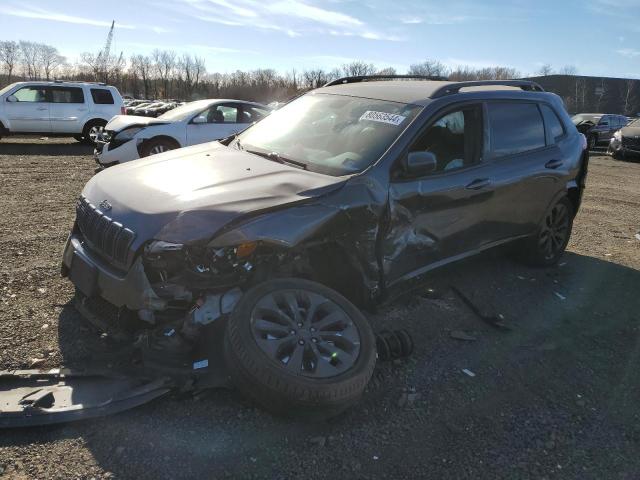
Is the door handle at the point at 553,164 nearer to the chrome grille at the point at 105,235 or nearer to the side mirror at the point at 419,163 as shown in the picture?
the side mirror at the point at 419,163

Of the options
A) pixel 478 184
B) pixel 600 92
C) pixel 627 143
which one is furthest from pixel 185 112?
pixel 600 92

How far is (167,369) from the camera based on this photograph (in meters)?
2.93

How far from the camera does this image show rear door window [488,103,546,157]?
175 inches

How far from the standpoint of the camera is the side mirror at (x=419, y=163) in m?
3.59

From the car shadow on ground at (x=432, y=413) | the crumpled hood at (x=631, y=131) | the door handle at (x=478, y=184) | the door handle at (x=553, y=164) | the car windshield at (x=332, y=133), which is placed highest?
the car windshield at (x=332, y=133)

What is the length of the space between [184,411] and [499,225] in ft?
10.2

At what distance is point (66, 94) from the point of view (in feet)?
52.9

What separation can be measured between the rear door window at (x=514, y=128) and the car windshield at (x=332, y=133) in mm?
956

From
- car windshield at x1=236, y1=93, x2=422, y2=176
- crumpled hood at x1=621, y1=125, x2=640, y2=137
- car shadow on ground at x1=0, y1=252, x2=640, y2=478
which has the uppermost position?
car windshield at x1=236, y1=93, x2=422, y2=176

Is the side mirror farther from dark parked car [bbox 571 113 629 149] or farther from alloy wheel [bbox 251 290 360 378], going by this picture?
dark parked car [bbox 571 113 629 149]

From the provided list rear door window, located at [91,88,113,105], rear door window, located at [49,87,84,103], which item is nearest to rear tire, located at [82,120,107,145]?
rear door window, located at [91,88,113,105]

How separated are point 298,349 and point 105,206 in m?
1.55

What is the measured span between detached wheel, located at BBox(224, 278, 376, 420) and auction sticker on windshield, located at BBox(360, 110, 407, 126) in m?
1.42

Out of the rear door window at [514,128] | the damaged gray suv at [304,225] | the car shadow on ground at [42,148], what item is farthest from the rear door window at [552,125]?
the car shadow on ground at [42,148]
